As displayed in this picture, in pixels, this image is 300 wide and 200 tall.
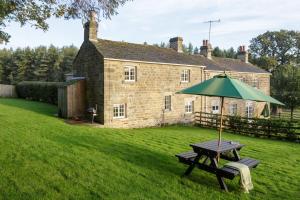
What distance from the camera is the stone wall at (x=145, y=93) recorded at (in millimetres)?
19750

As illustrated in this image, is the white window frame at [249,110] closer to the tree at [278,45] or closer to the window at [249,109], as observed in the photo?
the window at [249,109]

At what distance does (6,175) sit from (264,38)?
6848cm

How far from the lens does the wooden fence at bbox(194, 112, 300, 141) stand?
62.2 feet

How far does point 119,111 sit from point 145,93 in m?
2.79

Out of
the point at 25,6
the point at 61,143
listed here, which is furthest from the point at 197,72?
the point at 25,6

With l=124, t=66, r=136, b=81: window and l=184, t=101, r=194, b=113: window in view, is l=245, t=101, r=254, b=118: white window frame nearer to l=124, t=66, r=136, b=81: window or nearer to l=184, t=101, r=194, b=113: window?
l=184, t=101, r=194, b=113: window

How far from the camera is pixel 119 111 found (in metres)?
20.5

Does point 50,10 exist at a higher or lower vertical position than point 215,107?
higher

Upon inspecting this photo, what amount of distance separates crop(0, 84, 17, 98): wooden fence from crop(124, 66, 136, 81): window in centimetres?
2632

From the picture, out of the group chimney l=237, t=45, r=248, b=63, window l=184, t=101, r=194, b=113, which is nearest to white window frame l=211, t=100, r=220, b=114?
window l=184, t=101, r=194, b=113

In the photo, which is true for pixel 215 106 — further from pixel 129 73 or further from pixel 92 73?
pixel 92 73

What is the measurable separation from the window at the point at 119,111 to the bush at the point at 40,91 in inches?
400

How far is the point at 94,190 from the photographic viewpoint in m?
6.36

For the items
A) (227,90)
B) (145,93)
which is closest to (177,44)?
(145,93)
